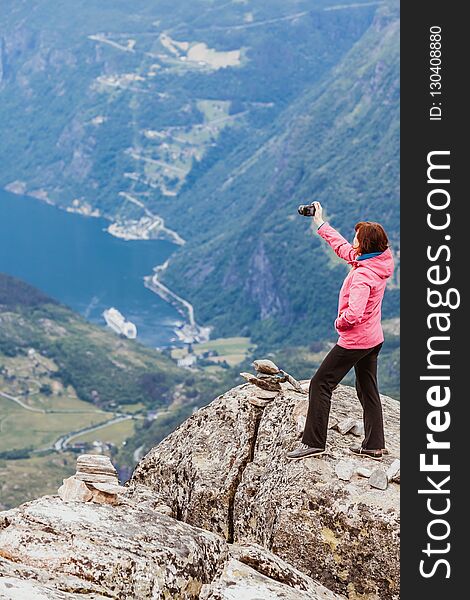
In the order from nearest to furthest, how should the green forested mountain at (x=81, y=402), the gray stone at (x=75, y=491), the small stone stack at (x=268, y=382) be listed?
the gray stone at (x=75, y=491) → the small stone stack at (x=268, y=382) → the green forested mountain at (x=81, y=402)

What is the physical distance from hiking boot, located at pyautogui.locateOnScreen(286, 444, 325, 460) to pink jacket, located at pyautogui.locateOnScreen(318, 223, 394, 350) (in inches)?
55.5

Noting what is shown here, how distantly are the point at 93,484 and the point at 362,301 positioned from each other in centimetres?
393

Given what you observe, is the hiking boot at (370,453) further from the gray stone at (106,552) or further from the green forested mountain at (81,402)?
the green forested mountain at (81,402)

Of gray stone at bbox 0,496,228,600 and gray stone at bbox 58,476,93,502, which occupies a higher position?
gray stone at bbox 58,476,93,502

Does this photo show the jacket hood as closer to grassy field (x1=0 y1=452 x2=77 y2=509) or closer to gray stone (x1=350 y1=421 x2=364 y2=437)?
gray stone (x1=350 y1=421 x2=364 y2=437)

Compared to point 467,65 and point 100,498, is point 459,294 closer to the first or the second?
point 467,65

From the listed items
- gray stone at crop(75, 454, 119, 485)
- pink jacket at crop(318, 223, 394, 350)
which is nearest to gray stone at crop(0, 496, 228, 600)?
gray stone at crop(75, 454, 119, 485)

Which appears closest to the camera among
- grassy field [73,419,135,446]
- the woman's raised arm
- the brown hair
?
the brown hair


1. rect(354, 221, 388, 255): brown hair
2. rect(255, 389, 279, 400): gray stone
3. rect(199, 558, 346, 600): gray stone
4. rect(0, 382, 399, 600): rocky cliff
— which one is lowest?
rect(199, 558, 346, 600): gray stone

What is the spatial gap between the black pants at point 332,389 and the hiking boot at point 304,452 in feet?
0.19

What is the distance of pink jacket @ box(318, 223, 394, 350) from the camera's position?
13.4 meters

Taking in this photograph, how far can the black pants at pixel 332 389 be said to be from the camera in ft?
45.8

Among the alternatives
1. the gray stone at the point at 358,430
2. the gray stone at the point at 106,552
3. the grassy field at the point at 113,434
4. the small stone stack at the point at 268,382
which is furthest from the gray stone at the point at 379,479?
the grassy field at the point at 113,434

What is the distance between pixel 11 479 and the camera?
388ft
